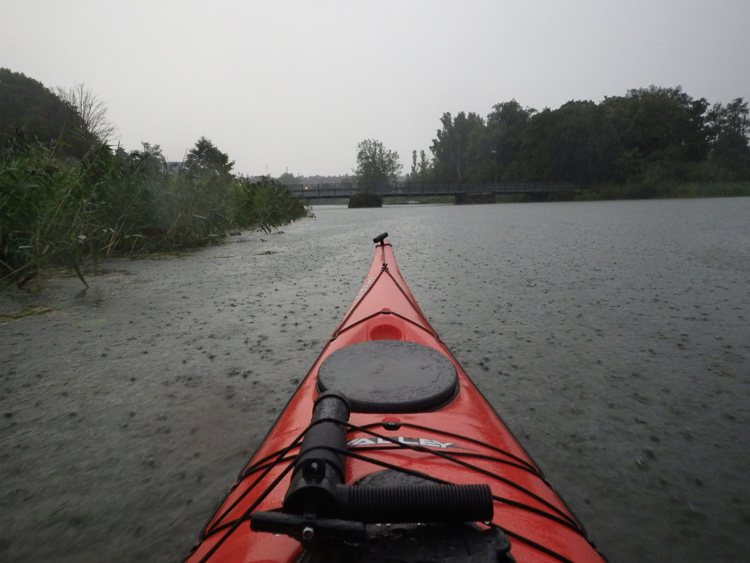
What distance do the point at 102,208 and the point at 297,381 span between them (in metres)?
4.30

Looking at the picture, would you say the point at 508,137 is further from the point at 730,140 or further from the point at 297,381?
the point at 297,381

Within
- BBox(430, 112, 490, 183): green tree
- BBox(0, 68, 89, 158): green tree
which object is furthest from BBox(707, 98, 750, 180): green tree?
BBox(0, 68, 89, 158): green tree

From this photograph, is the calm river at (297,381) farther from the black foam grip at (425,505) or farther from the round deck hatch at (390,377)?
the black foam grip at (425,505)

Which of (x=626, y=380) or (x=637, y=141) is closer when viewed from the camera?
(x=626, y=380)

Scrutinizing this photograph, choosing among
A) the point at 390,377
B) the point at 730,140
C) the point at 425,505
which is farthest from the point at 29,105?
the point at 730,140

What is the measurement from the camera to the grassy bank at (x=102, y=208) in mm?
3667

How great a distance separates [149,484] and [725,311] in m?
3.31

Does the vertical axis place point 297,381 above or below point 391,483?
below

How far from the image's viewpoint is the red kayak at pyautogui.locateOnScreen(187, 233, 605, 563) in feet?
→ 1.96

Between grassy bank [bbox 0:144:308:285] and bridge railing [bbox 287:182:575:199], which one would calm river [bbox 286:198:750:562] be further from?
bridge railing [bbox 287:182:575:199]

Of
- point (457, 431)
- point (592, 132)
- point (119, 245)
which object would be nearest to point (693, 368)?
point (457, 431)

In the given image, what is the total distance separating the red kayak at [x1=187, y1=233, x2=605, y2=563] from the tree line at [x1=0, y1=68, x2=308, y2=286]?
10.6ft

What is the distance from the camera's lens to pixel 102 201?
198 inches

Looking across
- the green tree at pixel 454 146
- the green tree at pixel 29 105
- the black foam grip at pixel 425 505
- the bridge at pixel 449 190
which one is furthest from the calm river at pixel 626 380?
the green tree at pixel 454 146
